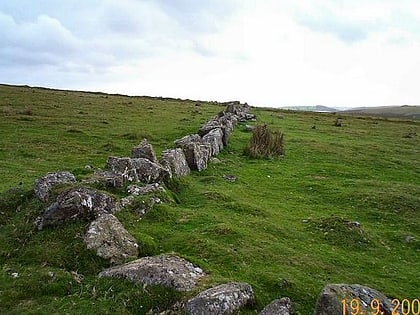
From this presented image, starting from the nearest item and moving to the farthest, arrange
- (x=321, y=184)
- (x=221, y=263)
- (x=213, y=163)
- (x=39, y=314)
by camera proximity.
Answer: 1. (x=39, y=314)
2. (x=221, y=263)
3. (x=321, y=184)
4. (x=213, y=163)

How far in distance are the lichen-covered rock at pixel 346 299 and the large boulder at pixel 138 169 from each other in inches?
344

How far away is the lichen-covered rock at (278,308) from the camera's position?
337 inches

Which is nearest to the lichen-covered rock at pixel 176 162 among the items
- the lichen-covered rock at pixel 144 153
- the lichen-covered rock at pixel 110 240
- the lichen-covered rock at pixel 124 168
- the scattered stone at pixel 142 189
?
the lichen-covered rock at pixel 144 153

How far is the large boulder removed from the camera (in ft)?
51.0

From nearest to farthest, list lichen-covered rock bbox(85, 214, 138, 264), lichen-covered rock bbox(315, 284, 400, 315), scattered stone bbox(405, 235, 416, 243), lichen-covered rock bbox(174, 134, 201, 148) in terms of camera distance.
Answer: lichen-covered rock bbox(315, 284, 400, 315)
lichen-covered rock bbox(85, 214, 138, 264)
scattered stone bbox(405, 235, 416, 243)
lichen-covered rock bbox(174, 134, 201, 148)

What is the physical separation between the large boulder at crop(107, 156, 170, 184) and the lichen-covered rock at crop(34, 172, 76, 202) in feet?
6.29

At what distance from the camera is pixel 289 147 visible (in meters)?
32.2

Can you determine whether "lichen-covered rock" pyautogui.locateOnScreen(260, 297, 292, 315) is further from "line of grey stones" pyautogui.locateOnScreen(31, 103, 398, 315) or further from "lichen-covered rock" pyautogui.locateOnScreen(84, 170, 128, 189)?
"lichen-covered rock" pyautogui.locateOnScreen(84, 170, 128, 189)

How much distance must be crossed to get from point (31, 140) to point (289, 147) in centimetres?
1818

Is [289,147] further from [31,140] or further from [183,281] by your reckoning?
[183,281]

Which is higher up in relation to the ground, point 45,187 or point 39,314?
point 45,187

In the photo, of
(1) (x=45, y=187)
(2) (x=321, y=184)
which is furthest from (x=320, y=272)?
(2) (x=321, y=184)

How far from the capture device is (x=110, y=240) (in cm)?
1108
